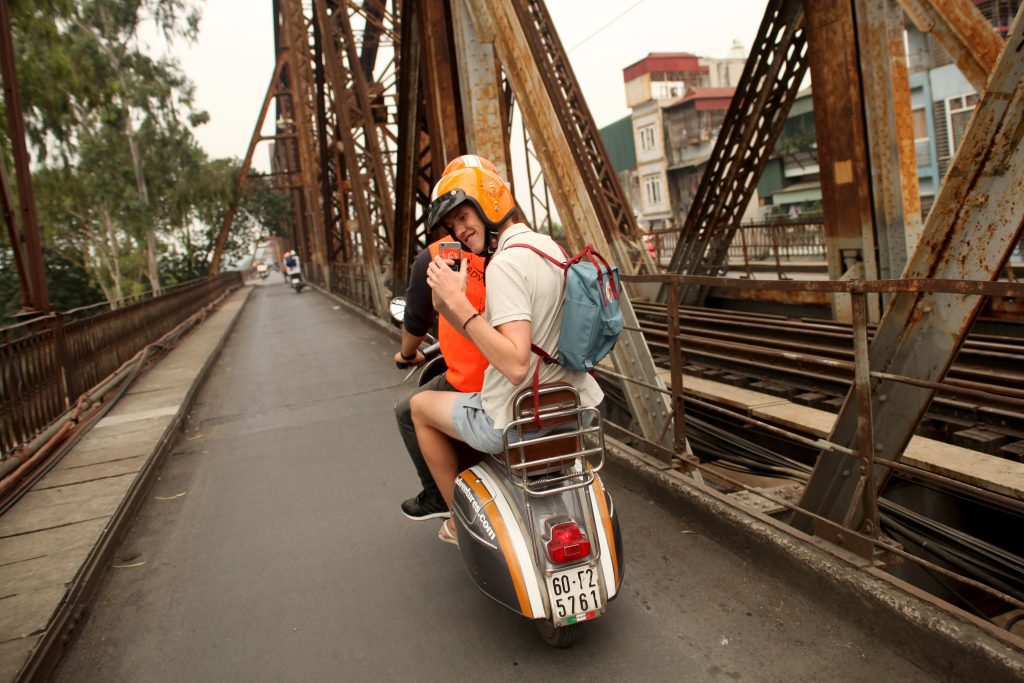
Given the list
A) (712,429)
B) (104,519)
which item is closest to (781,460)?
(712,429)

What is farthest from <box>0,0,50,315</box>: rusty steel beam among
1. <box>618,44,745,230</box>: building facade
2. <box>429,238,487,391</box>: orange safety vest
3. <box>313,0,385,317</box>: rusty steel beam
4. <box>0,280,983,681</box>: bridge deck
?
<box>618,44,745,230</box>: building facade

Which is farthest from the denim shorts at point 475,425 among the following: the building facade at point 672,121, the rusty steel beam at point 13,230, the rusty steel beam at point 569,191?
the building facade at point 672,121

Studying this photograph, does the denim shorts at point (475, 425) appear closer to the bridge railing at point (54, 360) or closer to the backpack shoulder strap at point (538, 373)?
the backpack shoulder strap at point (538, 373)

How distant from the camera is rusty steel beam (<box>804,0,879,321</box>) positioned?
6.59m

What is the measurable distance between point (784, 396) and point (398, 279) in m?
5.48

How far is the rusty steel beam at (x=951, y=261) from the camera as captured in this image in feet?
8.66

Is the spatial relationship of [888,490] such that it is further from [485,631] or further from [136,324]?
[136,324]

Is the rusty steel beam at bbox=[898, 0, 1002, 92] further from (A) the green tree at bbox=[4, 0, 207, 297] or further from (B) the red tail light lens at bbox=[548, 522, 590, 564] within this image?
(A) the green tree at bbox=[4, 0, 207, 297]

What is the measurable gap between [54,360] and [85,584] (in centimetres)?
550

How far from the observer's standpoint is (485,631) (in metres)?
3.26

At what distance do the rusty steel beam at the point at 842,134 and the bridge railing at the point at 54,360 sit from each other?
7271 millimetres

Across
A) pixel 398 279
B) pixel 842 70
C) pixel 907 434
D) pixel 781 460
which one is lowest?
pixel 781 460

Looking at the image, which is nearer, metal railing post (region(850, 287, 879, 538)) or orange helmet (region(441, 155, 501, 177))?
orange helmet (region(441, 155, 501, 177))

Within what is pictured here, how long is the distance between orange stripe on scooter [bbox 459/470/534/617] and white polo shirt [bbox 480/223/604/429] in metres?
0.30
